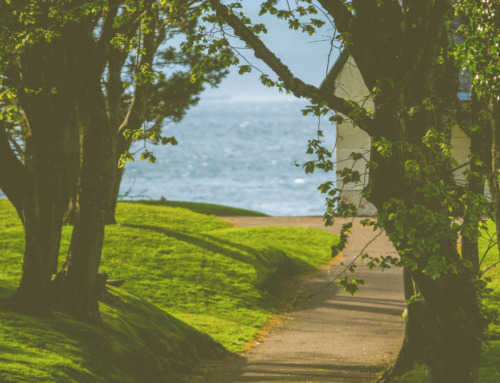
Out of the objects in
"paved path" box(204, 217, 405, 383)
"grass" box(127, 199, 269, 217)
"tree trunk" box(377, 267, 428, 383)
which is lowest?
"paved path" box(204, 217, 405, 383)

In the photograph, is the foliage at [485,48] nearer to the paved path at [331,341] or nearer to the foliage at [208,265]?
the paved path at [331,341]

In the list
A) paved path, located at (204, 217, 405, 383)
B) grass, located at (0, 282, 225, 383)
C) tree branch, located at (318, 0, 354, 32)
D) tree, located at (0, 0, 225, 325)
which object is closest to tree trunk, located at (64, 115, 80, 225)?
paved path, located at (204, 217, 405, 383)

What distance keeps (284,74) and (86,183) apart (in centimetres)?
429

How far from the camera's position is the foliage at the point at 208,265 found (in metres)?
13.2

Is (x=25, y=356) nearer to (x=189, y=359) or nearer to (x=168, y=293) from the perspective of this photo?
(x=189, y=359)

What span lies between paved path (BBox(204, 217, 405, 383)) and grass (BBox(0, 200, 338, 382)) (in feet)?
2.39

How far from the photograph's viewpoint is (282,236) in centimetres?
2245

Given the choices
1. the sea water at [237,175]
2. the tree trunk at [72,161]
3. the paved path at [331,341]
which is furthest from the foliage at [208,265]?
the sea water at [237,175]

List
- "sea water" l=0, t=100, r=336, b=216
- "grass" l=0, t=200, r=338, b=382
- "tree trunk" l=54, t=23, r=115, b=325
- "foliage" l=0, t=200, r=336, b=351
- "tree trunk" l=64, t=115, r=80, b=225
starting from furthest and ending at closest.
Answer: "sea water" l=0, t=100, r=336, b=216 → "tree trunk" l=64, t=115, r=80, b=225 → "foliage" l=0, t=200, r=336, b=351 → "tree trunk" l=54, t=23, r=115, b=325 → "grass" l=0, t=200, r=338, b=382

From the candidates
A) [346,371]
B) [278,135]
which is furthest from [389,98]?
[278,135]

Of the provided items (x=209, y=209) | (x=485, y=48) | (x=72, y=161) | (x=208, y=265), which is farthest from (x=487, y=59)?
(x=209, y=209)

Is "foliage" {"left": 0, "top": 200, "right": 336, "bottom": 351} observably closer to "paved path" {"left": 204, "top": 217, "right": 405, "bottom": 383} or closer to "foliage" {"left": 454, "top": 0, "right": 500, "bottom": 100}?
"paved path" {"left": 204, "top": 217, "right": 405, "bottom": 383}

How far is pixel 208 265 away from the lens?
54.5 ft

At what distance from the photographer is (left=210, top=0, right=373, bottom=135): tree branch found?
226 inches
